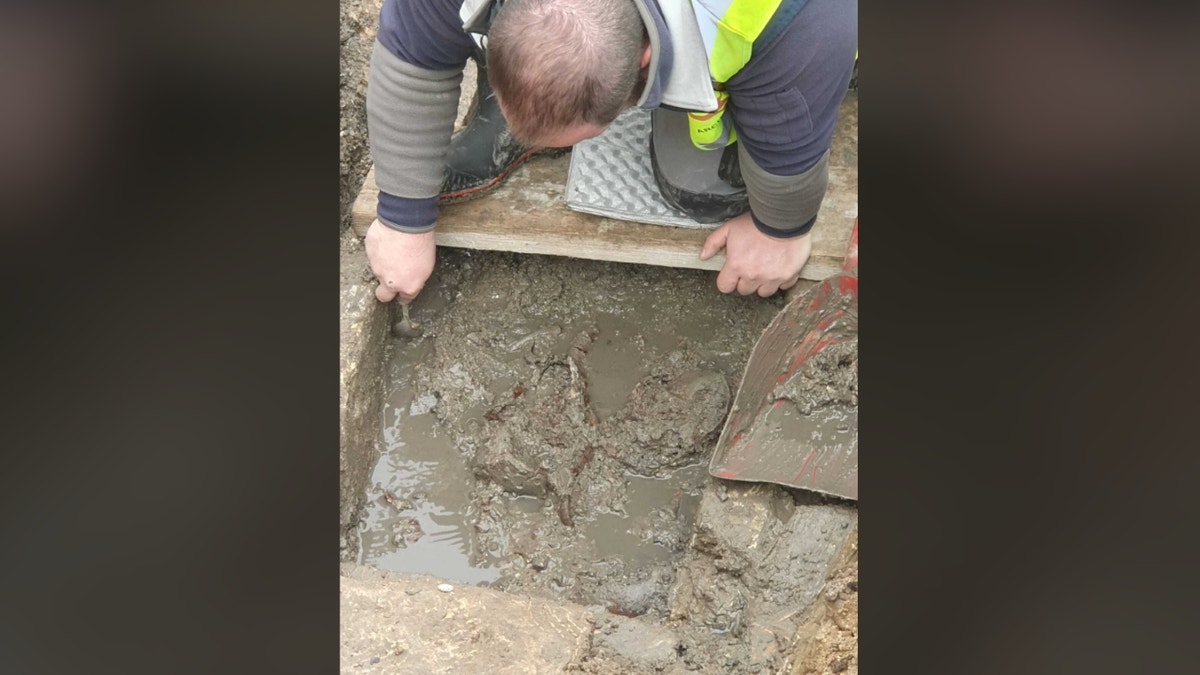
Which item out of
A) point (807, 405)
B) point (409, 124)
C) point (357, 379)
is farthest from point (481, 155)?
point (807, 405)

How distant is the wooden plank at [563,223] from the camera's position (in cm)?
234

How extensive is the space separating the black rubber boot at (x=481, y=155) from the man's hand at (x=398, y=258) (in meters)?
0.13

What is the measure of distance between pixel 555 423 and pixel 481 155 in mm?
709

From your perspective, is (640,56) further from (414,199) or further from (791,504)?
(791,504)

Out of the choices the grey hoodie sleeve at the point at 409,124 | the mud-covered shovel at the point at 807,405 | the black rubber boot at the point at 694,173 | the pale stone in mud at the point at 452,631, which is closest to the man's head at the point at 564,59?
the grey hoodie sleeve at the point at 409,124

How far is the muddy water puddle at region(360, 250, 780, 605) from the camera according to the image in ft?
7.77

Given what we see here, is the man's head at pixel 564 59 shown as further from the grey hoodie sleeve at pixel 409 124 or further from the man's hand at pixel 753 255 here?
the man's hand at pixel 753 255

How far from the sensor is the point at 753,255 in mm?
2295

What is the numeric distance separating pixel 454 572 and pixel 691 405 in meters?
0.72
